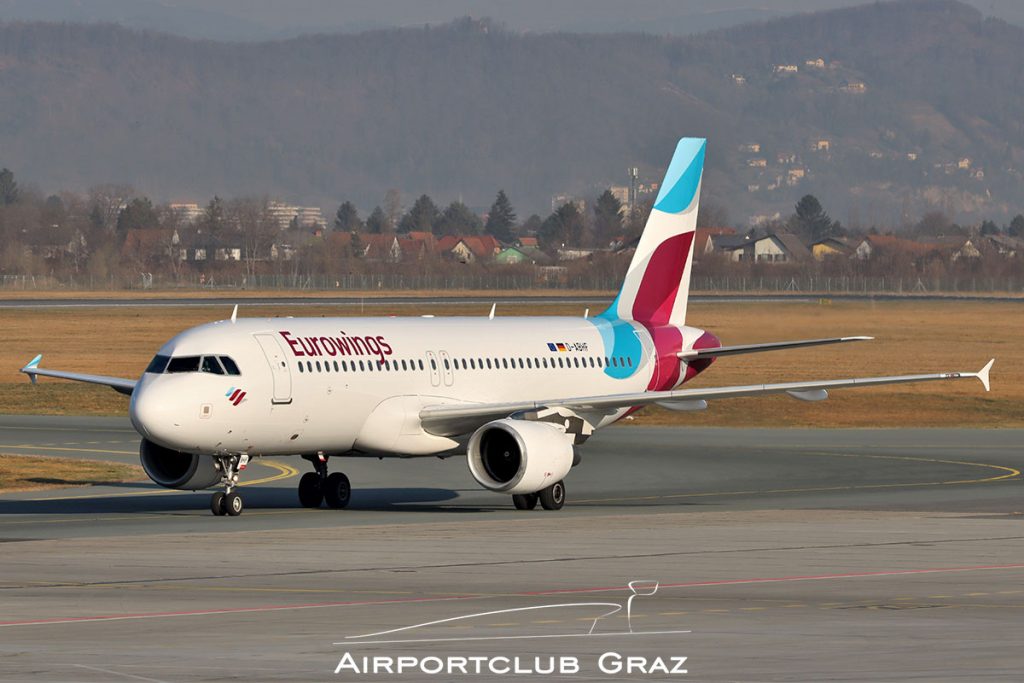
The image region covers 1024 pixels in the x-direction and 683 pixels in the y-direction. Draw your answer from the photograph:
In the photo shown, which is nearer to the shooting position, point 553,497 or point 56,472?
point 553,497

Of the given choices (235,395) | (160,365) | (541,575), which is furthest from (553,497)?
(541,575)

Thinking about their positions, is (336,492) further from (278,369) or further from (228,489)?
(278,369)

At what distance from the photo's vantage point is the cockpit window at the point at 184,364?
38.2m

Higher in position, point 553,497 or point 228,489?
point 228,489

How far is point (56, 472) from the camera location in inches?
1982

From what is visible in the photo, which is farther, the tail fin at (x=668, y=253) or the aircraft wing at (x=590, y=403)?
the tail fin at (x=668, y=253)

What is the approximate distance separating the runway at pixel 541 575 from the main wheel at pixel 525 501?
92cm

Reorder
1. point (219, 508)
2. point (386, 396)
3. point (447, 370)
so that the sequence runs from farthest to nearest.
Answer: point (447, 370) → point (386, 396) → point (219, 508)

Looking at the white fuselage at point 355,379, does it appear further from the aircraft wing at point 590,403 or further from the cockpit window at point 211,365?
the aircraft wing at point 590,403

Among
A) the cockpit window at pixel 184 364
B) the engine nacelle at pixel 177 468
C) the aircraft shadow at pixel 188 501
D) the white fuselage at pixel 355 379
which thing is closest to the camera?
the white fuselage at pixel 355 379

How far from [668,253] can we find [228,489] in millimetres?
16583

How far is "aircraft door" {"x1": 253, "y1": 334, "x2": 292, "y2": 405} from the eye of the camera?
3903 centimetres

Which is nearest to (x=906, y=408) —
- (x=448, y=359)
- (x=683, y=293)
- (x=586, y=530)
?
(x=683, y=293)

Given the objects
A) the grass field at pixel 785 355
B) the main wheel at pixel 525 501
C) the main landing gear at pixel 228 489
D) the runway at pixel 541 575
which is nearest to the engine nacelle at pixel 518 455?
the runway at pixel 541 575
